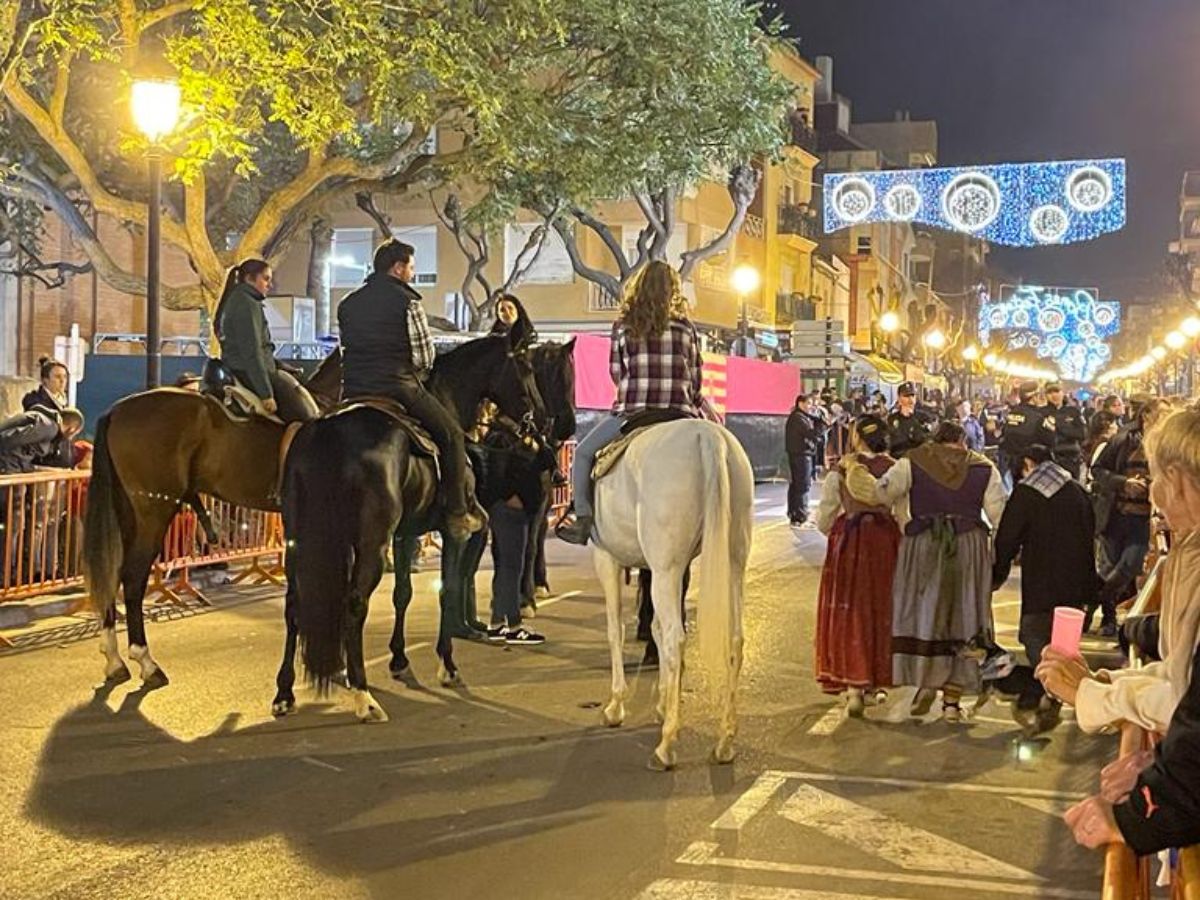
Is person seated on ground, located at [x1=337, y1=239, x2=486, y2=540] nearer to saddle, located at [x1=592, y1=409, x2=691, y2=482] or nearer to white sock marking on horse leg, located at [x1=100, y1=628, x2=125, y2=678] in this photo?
saddle, located at [x1=592, y1=409, x2=691, y2=482]

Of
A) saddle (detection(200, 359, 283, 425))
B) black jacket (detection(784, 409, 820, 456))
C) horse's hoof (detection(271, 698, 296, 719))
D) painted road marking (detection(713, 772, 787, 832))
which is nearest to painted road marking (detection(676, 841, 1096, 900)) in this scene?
painted road marking (detection(713, 772, 787, 832))

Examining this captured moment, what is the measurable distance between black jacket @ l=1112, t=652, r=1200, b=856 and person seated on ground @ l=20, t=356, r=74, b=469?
10750mm

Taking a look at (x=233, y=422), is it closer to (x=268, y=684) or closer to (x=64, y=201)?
(x=268, y=684)

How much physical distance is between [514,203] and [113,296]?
10.3 metres

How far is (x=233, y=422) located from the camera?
29.0ft

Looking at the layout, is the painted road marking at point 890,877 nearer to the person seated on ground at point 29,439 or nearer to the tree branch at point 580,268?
the person seated on ground at point 29,439

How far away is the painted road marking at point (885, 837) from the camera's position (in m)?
5.25

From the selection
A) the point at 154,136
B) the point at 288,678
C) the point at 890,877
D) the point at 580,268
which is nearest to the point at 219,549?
the point at 154,136

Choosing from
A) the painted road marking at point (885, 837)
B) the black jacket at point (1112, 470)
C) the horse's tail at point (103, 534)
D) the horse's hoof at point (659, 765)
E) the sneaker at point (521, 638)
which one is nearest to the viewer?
the painted road marking at point (885, 837)

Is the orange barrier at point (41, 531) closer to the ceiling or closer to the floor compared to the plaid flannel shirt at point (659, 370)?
closer to the floor

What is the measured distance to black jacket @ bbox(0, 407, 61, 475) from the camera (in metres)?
11.0

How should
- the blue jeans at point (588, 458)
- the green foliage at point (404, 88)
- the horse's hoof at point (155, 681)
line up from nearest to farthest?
the blue jeans at point (588, 458) → the horse's hoof at point (155, 681) → the green foliage at point (404, 88)

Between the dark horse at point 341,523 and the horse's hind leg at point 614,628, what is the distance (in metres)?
1.29

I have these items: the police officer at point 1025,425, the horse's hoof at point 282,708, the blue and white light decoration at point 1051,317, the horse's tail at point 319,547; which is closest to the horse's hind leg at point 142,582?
the horse's hoof at point 282,708
